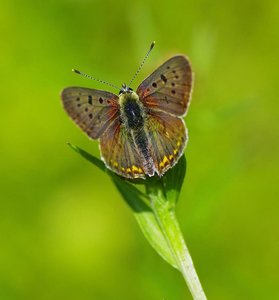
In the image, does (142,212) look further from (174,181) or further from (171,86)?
(171,86)

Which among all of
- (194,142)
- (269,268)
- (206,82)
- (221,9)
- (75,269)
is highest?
(221,9)

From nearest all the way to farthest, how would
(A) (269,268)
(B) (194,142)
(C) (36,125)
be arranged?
1. (A) (269,268)
2. (B) (194,142)
3. (C) (36,125)

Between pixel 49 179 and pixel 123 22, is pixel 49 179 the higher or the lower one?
the lower one

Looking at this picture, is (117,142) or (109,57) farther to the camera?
(109,57)

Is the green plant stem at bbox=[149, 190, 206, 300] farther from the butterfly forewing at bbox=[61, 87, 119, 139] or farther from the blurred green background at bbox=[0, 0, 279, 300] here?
the blurred green background at bbox=[0, 0, 279, 300]

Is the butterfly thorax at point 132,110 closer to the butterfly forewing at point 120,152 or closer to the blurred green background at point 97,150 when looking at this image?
the butterfly forewing at point 120,152

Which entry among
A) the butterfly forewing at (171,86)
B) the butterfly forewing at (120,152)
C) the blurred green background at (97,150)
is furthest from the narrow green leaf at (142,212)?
the blurred green background at (97,150)

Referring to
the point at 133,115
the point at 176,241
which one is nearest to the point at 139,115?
the point at 133,115

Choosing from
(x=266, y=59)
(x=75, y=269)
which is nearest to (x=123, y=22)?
(x=266, y=59)

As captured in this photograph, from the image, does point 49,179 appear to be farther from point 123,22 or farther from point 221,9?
point 221,9
